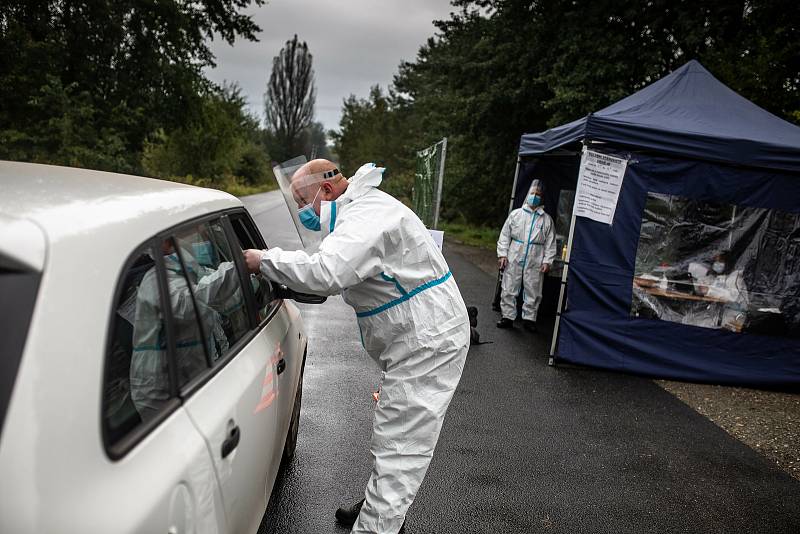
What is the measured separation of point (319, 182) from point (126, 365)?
1.20 metres

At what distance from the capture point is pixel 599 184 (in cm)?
637

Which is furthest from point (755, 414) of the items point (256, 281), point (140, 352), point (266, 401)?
point (140, 352)

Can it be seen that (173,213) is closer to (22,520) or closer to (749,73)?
(22,520)

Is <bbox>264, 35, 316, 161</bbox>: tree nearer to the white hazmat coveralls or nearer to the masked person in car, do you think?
the white hazmat coveralls

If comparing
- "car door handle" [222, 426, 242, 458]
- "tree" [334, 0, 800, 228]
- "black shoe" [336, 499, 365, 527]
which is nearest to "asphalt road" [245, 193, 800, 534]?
"black shoe" [336, 499, 365, 527]

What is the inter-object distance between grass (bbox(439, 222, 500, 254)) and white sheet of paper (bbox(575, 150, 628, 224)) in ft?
39.7

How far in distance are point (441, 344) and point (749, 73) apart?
1150 centimetres

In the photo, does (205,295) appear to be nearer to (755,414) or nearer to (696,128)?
(755,414)

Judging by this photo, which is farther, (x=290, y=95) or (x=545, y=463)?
(x=290, y=95)

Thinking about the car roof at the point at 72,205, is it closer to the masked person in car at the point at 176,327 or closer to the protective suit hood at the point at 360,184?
the masked person in car at the point at 176,327

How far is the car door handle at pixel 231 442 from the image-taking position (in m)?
1.79

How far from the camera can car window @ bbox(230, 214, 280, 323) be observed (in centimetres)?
286

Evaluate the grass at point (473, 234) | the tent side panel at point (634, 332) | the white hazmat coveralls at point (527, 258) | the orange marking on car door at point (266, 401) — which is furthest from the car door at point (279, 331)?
the grass at point (473, 234)

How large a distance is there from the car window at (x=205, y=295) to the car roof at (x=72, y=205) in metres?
0.12
